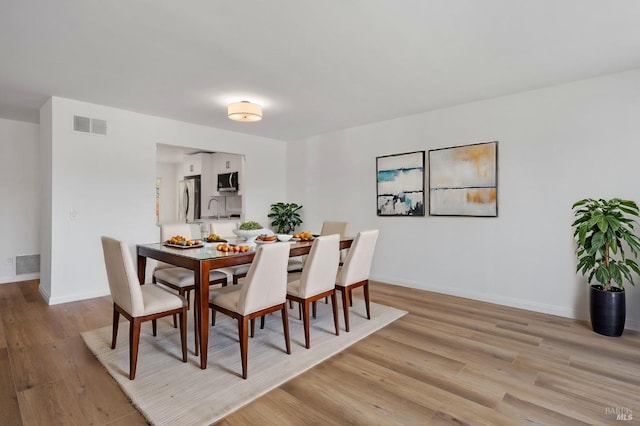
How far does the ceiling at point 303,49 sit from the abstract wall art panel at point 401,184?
88cm

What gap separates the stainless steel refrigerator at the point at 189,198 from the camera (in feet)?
18.5

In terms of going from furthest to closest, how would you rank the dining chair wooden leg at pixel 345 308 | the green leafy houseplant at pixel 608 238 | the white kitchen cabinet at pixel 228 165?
1. the white kitchen cabinet at pixel 228 165
2. the dining chair wooden leg at pixel 345 308
3. the green leafy houseplant at pixel 608 238

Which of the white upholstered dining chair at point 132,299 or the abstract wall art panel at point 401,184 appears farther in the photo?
the abstract wall art panel at point 401,184

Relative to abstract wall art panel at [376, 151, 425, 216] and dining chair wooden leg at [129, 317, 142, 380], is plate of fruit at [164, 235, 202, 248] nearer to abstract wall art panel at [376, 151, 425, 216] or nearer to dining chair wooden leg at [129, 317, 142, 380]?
dining chair wooden leg at [129, 317, 142, 380]

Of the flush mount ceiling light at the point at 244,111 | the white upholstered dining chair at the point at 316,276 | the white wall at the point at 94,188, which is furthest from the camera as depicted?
the white wall at the point at 94,188

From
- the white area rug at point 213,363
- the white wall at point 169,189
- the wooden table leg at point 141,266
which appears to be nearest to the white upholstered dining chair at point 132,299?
the white area rug at point 213,363

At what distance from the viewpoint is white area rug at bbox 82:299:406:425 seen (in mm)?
1869

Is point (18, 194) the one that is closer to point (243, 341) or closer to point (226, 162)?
point (226, 162)

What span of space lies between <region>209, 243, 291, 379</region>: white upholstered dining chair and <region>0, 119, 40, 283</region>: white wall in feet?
14.6

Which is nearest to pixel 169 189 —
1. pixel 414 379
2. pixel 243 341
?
pixel 243 341

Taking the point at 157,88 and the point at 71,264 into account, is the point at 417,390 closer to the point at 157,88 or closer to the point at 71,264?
the point at 157,88

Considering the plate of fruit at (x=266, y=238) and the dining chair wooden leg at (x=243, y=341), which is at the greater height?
the plate of fruit at (x=266, y=238)

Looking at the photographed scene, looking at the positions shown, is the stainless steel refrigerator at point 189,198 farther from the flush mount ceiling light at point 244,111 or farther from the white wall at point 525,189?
the white wall at point 525,189

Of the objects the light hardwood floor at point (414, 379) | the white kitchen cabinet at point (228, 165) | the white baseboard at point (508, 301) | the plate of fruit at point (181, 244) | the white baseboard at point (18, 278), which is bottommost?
the light hardwood floor at point (414, 379)
